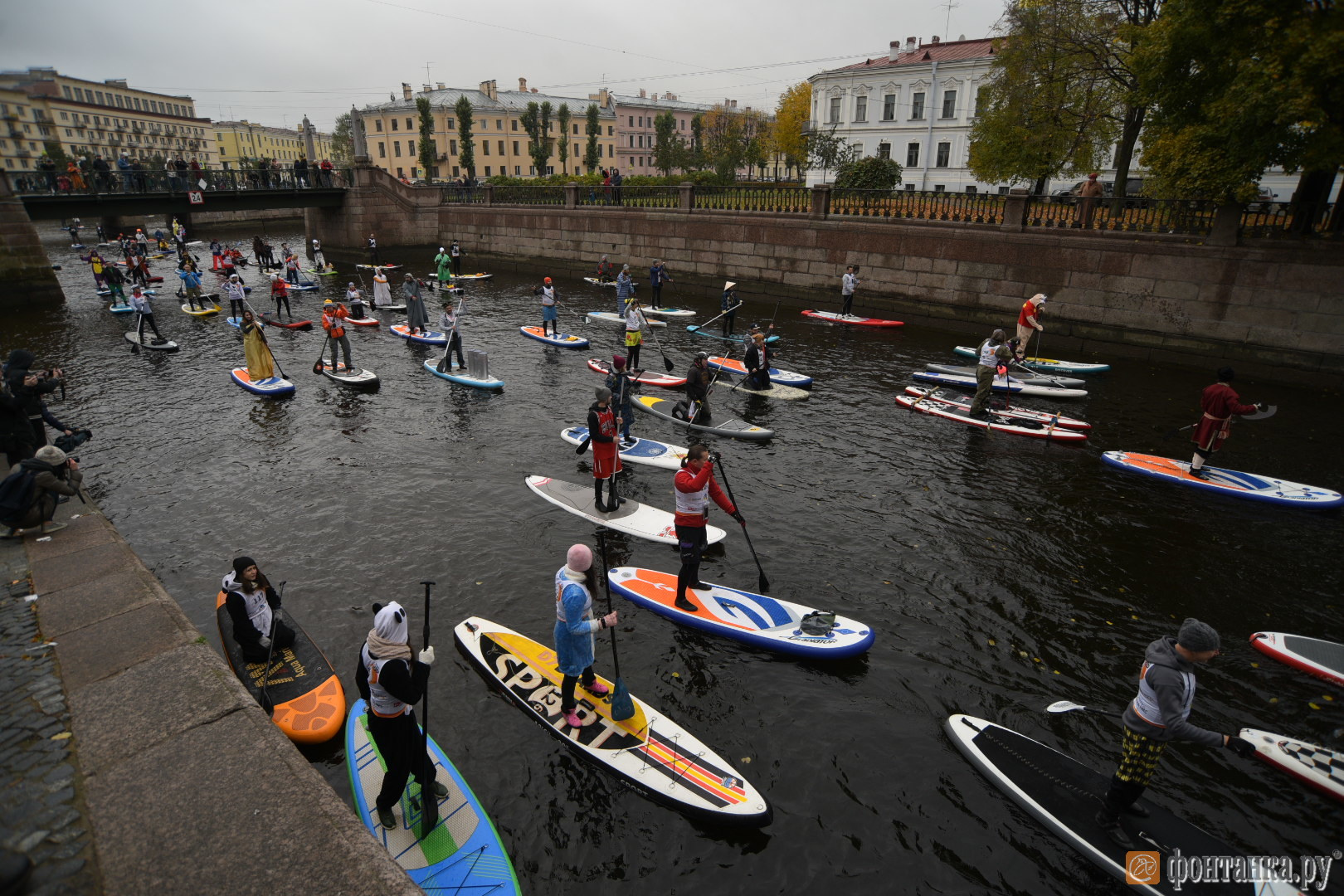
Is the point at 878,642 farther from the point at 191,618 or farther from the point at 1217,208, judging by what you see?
the point at 1217,208

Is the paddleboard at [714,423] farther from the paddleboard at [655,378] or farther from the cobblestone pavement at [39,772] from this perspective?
the cobblestone pavement at [39,772]

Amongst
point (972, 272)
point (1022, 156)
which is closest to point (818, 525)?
point (972, 272)

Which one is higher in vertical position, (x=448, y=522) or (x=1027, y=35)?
(x=1027, y=35)

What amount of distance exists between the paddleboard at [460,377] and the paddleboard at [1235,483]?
15203 millimetres

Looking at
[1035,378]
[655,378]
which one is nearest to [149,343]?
[655,378]

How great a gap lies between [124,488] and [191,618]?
5800 millimetres

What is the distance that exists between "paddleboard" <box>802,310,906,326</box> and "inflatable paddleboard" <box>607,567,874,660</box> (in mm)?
19286

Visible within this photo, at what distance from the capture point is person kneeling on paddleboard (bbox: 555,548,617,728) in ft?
21.3

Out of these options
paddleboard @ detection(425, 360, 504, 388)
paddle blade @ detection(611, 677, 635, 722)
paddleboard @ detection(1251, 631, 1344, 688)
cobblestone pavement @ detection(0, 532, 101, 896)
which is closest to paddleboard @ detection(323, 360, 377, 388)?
paddleboard @ detection(425, 360, 504, 388)

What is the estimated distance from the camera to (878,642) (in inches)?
344

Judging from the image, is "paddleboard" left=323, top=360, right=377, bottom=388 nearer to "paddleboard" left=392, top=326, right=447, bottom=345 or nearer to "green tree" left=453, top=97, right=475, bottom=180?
"paddleboard" left=392, top=326, right=447, bottom=345

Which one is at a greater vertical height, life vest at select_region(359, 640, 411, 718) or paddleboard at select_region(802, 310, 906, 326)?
paddleboard at select_region(802, 310, 906, 326)

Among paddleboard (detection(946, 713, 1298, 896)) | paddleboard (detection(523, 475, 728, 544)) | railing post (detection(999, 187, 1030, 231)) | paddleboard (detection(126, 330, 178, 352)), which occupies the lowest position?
paddleboard (detection(946, 713, 1298, 896))

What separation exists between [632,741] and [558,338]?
18.7 metres
